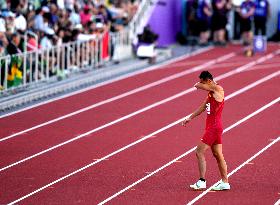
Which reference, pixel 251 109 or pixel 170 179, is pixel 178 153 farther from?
pixel 251 109

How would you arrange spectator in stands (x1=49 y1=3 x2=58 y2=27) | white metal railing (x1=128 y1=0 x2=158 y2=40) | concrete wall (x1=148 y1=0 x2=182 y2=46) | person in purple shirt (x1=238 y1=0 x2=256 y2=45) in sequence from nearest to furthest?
spectator in stands (x1=49 y1=3 x2=58 y2=27)
white metal railing (x1=128 y1=0 x2=158 y2=40)
concrete wall (x1=148 y1=0 x2=182 y2=46)
person in purple shirt (x1=238 y1=0 x2=256 y2=45)

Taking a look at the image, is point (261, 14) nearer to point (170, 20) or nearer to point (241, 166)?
point (170, 20)

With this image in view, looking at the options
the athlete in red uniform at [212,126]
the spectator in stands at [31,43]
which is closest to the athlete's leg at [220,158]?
the athlete in red uniform at [212,126]

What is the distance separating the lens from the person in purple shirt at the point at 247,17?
1189 inches

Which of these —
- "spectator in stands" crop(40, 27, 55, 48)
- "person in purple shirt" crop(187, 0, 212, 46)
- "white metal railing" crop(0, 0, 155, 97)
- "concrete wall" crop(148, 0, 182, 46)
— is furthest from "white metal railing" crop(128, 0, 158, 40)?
"spectator in stands" crop(40, 27, 55, 48)

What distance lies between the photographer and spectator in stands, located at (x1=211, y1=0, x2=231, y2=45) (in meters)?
30.1

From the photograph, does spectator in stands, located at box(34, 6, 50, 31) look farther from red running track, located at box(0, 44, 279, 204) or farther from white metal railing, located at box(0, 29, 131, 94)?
red running track, located at box(0, 44, 279, 204)

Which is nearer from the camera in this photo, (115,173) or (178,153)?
(115,173)

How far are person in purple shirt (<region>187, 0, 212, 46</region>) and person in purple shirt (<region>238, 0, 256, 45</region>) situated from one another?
0.96 m

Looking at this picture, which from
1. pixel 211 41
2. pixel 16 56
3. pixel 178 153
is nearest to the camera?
pixel 178 153

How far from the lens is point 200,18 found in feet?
99.9

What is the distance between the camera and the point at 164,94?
21.8 m

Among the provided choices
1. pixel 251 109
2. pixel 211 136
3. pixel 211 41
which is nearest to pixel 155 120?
pixel 251 109

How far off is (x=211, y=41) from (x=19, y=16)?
998 cm
